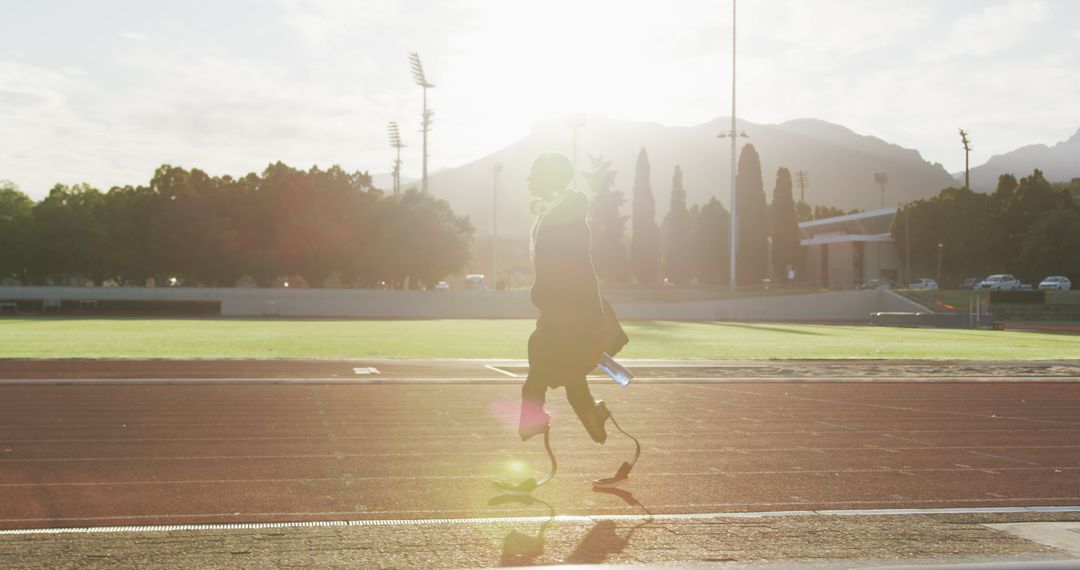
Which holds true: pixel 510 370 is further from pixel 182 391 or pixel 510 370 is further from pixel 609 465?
pixel 609 465

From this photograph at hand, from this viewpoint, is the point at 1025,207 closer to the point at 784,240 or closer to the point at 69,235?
the point at 784,240

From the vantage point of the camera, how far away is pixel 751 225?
81812mm

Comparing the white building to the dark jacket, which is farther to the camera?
the white building

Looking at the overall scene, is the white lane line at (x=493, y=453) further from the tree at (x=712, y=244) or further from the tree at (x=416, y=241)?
the tree at (x=712, y=244)

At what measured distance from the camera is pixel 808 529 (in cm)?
578

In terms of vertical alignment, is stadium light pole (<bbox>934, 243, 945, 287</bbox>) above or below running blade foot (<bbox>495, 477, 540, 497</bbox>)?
above

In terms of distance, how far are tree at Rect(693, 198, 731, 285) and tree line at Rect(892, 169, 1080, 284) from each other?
15653mm

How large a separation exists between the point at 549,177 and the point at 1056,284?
78852mm

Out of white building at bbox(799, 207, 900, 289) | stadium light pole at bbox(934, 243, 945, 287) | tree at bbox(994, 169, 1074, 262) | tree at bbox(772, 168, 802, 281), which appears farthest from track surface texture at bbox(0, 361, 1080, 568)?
white building at bbox(799, 207, 900, 289)

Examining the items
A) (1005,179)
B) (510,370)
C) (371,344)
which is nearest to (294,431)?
(510,370)

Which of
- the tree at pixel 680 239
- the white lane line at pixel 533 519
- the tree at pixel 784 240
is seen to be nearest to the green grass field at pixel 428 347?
the white lane line at pixel 533 519

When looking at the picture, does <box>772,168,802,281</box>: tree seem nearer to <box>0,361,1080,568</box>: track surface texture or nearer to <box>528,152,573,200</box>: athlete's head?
<box>0,361,1080,568</box>: track surface texture

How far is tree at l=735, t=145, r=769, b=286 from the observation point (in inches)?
3216

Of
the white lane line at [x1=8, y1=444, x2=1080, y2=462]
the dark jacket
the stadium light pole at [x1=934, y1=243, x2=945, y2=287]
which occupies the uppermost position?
the stadium light pole at [x1=934, y1=243, x2=945, y2=287]
